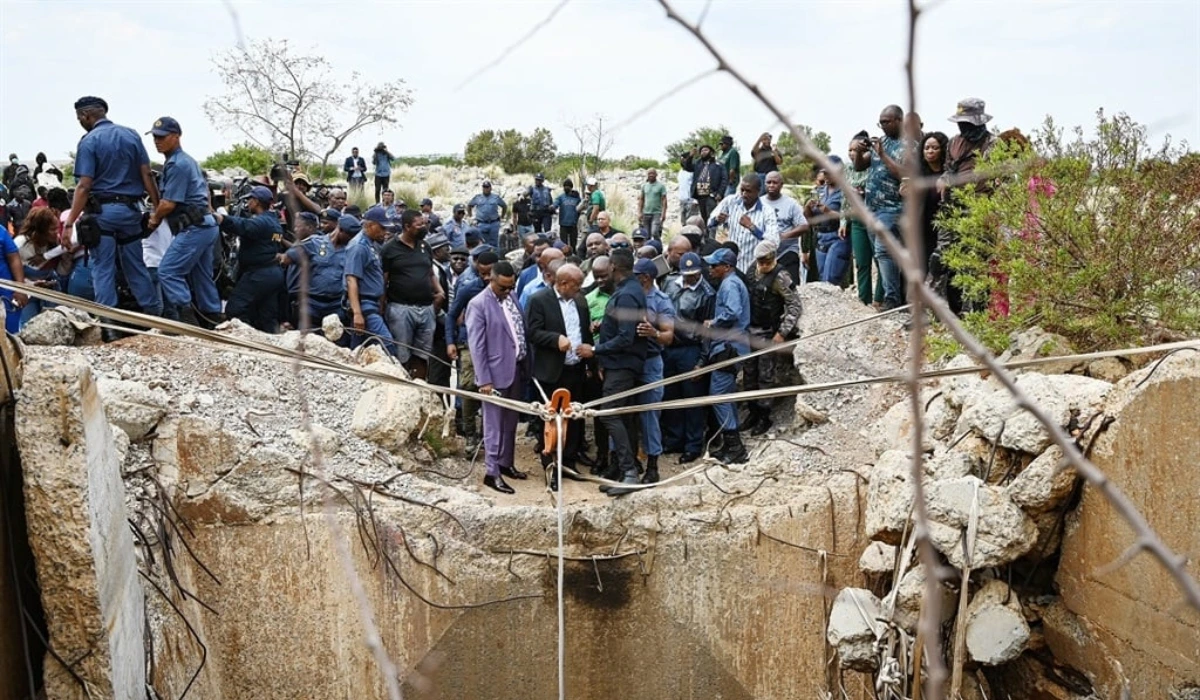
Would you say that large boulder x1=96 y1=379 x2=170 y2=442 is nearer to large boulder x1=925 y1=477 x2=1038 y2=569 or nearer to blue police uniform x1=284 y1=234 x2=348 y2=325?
blue police uniform x1=284 y1=234 x2=348 y2=325

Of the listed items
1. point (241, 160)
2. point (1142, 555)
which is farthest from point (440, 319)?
point (241, 160)

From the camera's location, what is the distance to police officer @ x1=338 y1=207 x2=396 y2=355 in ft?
26.9

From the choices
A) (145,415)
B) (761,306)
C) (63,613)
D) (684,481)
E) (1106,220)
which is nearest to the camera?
(63,613)

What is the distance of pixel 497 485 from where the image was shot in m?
7.29

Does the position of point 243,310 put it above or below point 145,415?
above

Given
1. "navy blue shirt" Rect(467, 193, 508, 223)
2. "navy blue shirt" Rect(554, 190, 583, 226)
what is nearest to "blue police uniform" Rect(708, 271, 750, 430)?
"navy blue shirt" Rect(467, 193, 508, 223)

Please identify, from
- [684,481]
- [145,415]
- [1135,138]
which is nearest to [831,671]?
[684,481]

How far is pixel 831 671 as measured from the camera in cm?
632

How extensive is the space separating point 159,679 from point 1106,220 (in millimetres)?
5342

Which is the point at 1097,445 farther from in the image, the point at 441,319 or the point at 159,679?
the point at 441,319

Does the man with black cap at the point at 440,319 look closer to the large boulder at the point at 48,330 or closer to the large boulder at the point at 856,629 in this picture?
the large boulder at the point at 48,330

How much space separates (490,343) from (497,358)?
4.4 inches

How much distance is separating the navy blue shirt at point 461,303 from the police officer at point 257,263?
4.58ft

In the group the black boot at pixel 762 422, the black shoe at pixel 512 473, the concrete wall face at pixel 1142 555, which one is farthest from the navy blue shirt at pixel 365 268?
the concrete wall face at pixel 1142 555
